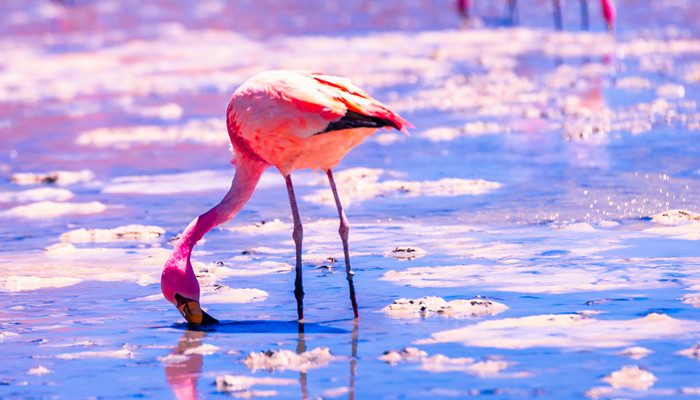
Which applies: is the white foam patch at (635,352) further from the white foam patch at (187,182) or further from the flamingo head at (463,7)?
the flamingo head at (463,7)

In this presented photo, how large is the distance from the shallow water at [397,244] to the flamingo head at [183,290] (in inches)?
3.9

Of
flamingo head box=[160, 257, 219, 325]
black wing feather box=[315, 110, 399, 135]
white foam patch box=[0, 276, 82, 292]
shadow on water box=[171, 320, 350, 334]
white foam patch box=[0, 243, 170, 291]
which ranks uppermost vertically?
black wing feather box=[315, 110, 399, 135]

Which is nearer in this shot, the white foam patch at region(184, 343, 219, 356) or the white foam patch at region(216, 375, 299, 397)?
the white foam patch at region(216, 375, 299, 397)

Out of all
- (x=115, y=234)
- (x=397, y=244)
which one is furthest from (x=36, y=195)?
(x=397, y=244)

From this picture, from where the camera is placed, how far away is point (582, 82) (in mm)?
12375

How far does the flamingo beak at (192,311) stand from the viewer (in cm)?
461

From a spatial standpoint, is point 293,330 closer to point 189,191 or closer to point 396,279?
point 396,279

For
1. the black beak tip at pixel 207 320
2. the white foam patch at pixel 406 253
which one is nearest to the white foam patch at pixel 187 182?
the white foam patch at pixel 406 253

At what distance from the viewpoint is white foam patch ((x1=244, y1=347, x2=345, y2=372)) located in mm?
3986

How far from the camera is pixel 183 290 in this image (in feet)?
15.1

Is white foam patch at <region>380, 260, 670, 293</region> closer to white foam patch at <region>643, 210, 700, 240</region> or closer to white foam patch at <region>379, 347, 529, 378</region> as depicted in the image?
white foam patch at <region>643, 210, 700, 240</region>

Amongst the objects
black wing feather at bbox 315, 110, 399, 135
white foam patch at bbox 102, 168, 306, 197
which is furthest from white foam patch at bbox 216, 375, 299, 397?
white foam patch at bbox 102, 168, 306, 197

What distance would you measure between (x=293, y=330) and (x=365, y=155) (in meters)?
4.50

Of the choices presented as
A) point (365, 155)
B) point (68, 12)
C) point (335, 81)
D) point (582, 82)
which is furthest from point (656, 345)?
point (68, 12)
